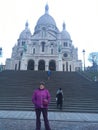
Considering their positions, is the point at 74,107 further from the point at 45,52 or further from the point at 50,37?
the point at 50,37

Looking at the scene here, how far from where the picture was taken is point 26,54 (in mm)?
63656

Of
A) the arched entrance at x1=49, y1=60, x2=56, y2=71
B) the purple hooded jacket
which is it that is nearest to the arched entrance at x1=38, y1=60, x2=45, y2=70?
the arched entrance at x1=49, y1=60, x2=56, y2=71

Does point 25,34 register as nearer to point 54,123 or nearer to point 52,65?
point 52,65

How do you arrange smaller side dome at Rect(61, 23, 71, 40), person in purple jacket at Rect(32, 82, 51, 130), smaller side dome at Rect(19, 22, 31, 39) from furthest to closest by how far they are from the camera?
smaller side dome at Rect(61, 23, 71, 40) → smaller side dome at Rect(19, 22, 31, 39) → person in purple jacket at Rect(32, 82, 51, 130)

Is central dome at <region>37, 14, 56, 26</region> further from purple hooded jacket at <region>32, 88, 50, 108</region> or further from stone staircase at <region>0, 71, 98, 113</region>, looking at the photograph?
purple hooded jacket at <region>32, 88, 50, 108</region>

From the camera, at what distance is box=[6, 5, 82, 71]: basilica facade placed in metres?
62.2

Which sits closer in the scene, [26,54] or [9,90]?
[9,90]

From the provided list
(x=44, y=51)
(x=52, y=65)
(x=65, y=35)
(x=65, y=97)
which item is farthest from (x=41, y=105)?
(x=65, y=35)

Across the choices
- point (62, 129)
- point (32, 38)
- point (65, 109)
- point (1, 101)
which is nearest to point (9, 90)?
point (1, 101)

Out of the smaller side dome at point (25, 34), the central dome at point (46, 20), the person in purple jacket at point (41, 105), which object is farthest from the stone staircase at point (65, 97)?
the central dome at point (46, 20)

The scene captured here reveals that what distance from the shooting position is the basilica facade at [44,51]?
62156mm

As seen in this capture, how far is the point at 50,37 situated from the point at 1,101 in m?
55.5

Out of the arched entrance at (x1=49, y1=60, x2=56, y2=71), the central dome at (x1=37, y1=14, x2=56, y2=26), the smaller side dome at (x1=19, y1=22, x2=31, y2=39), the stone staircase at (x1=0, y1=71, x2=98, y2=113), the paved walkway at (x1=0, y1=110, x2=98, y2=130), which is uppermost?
the central dome at (x1=37, y1=14, x2=56, y2=26)

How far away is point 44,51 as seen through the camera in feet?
213
